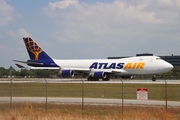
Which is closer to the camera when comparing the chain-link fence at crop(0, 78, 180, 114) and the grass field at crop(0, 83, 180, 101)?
the chain-link fence at crop(0, 78, 180, 114)

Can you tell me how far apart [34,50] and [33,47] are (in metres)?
0.70

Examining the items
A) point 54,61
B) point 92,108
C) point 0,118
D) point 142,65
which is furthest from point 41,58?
point 0,118

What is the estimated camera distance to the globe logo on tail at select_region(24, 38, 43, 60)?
234ft

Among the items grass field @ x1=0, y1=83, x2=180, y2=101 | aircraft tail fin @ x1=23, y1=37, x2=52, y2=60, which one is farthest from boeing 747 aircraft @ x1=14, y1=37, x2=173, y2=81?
grass field @ x1=0, y1=83, x2=180, y2=101

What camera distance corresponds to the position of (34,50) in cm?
7169

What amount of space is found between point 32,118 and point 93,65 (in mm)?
49552

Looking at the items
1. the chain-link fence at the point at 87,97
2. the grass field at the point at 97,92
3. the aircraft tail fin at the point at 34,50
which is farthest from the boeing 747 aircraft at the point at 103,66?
the chain-link fence at the point at 87,97

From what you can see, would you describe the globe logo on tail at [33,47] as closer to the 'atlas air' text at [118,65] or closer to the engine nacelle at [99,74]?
the 'atlas air' text at [118,65]

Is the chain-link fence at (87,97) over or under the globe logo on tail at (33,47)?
under

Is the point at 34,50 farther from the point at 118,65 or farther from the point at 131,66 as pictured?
the point at 131,66

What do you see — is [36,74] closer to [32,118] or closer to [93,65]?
[93,65]

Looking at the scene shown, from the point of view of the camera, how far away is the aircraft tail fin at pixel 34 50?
7088cm

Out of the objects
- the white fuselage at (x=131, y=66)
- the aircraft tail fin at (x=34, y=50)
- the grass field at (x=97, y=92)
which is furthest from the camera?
the aircraft tail fin at (x=34, y=50)

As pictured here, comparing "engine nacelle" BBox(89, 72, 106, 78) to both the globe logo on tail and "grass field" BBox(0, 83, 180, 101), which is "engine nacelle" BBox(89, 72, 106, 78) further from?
"grass field" BBox(0, 83, 180, 101)
